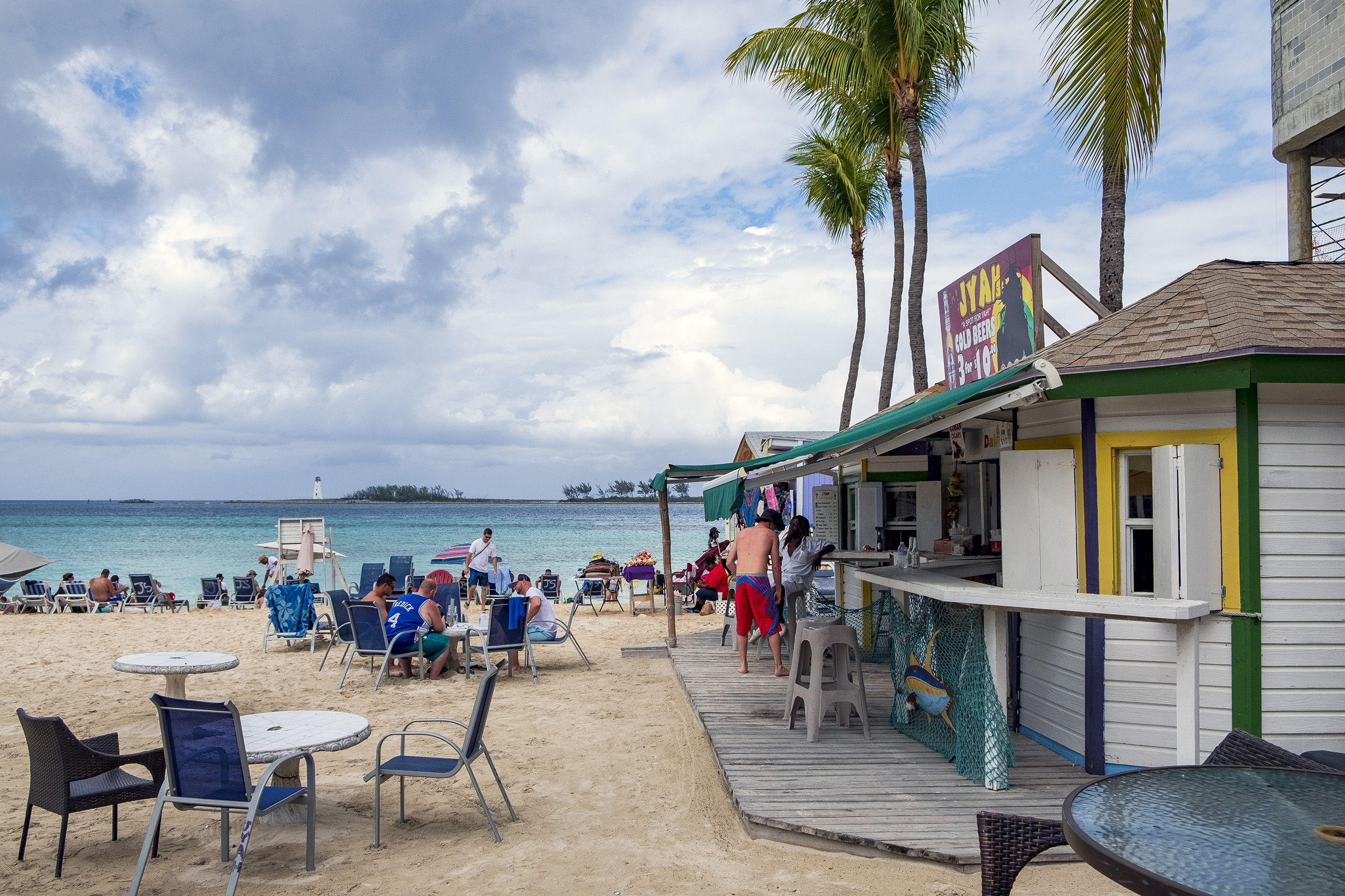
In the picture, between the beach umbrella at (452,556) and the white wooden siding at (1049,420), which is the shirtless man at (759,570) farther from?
the beach umbrella at (452,556)

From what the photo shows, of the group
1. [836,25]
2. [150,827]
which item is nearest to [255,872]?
[150,827]

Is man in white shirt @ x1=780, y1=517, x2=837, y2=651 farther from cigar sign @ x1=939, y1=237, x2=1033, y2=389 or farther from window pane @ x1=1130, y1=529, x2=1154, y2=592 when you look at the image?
window pane @ x1=1130, y1=529, x2=1154, y2=592

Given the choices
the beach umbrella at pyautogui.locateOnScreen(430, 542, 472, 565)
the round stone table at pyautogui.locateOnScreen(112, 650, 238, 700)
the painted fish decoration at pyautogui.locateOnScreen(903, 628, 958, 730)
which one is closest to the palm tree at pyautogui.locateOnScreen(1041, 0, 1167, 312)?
the painted fish decoration at pyautogui.locateOnScreen(903, 628, 958, 730)

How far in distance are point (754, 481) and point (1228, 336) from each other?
157 inches

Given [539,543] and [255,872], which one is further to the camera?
[539,543]

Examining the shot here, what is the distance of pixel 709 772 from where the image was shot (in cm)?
582

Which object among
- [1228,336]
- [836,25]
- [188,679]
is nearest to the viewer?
[1228,336]

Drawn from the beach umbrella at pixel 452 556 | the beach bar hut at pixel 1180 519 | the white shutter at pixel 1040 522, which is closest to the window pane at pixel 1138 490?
the beach bar hut at pixel 1180 519

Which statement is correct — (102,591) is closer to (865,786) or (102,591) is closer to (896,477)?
(896,477)

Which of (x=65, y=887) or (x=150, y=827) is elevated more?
(x=150, y=827)

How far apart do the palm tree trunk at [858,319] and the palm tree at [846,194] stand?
0.01 metres

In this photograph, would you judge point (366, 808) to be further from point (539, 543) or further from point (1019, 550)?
point (539, 543)

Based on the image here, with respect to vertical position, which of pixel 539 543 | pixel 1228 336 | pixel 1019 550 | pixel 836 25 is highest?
pixel 836 25

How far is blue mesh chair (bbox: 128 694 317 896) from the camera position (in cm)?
380
